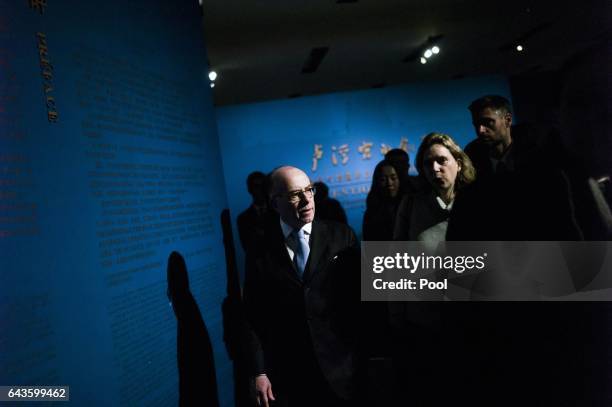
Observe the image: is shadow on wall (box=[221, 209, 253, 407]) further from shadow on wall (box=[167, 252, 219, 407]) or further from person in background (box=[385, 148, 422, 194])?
person in background (box=[385, 148, 422, 194])

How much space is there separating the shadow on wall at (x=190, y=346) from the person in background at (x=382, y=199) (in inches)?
76.7

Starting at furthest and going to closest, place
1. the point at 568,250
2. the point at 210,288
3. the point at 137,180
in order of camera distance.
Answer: the point at 210,288 → the point at 137,180 → the point at 568,250

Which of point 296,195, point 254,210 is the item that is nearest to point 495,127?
point 296,195

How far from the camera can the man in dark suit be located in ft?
6.92

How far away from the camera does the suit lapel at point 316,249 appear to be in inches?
84.7

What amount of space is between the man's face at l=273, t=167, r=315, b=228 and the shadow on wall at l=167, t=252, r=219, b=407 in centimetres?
62

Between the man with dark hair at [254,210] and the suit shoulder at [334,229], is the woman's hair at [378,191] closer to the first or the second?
the man with dark hair at [254,210]

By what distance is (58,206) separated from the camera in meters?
1.54

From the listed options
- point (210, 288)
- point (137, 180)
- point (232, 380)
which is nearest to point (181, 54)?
point (137, 180)

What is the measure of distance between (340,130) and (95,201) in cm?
700

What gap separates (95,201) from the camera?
174cm

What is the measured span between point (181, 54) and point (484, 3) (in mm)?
4373

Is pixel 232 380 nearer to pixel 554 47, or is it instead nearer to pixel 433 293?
pixel 433 293

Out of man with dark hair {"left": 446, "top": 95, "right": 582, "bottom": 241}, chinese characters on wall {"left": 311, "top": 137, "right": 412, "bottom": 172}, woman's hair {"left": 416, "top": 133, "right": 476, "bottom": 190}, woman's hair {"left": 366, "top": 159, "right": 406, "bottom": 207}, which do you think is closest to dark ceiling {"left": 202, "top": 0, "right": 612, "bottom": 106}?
chinese characters on wall {"left": 311, "top": 137, "right": 412, "bottom": 172}
